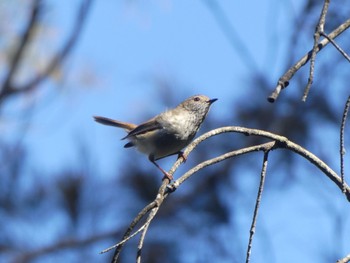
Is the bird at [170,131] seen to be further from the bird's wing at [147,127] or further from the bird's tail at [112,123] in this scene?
the bird's tail at [112,123]

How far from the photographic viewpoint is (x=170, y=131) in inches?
150

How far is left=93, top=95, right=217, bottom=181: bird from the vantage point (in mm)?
3793

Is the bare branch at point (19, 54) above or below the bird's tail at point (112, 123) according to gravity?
above

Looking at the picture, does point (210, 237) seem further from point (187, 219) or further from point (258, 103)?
point (258, 103)

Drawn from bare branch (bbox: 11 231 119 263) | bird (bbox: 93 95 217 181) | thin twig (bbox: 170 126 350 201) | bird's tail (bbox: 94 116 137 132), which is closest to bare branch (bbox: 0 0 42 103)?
bare branch (bbox: 11 231 119 263)

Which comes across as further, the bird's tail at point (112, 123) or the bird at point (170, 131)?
the bird's tail at point (112, 123)

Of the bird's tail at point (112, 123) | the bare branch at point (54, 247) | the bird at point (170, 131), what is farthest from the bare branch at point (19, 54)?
the bird at point (170, 131)

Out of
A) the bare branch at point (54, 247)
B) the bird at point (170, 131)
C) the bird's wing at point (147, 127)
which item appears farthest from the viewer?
the bare branch at point (54, 247)

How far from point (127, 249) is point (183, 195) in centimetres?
58

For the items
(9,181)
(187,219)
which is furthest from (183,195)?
(9,181)

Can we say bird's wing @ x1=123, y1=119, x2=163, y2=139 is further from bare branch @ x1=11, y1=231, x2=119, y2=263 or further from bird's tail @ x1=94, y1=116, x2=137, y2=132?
bare branch @ x1=11, y1=231, x2=119, y2=263

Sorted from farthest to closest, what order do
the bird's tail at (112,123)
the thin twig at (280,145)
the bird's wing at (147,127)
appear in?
the bird's tail at (112,123), the bird's wing at (147,127), the thin twig at (280,145)

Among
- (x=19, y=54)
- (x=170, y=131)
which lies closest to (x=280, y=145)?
(x=170, y=131)

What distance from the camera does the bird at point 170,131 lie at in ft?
12.4
